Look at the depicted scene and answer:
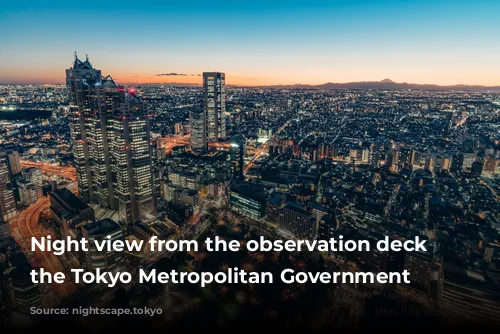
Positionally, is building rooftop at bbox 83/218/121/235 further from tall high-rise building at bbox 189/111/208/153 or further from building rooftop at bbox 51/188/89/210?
tall high-rise building at bbox 189/111/208/153

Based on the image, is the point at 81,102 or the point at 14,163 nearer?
the point at 81,102

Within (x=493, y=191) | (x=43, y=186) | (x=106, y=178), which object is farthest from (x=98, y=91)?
(x=493, y=191)

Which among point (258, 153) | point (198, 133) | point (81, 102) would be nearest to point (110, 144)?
point (81, 102)

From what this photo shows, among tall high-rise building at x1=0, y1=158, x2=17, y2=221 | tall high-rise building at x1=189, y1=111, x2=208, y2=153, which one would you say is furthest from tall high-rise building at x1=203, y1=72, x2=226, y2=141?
tall high-rise building at x1=0, y1=158, x2=17, y2=221

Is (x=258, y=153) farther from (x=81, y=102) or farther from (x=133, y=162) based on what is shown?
(x=81, y=102)

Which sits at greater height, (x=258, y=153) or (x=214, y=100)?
(x=214, y=100)

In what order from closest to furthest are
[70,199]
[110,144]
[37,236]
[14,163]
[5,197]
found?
1. [37,236]
2. [70,199]
3. [110,144]
4. [5,197]
5. [14,163]

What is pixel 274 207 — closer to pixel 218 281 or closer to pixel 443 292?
pixel 218 281
